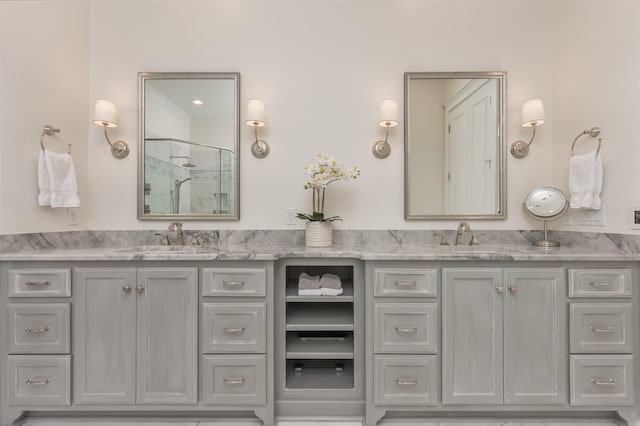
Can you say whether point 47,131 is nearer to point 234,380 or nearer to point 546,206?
point 234,380

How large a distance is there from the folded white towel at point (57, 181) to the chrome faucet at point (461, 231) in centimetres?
245

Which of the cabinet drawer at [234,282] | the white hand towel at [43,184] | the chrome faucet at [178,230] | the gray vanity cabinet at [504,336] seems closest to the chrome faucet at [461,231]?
the gray vanity cabinet at [504,336]

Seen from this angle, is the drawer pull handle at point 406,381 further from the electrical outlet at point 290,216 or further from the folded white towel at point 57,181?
the folded white towel at point 57,181

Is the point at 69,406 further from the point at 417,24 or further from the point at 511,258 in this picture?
the point at 417,24

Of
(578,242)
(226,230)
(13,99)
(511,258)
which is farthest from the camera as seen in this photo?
(226,230)

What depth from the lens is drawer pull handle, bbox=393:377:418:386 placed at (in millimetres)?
1628

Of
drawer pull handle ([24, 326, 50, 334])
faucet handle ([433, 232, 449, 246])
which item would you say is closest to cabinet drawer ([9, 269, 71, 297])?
drawer pull handle ([24, 326, 50, 334])

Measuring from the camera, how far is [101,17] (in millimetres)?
2197

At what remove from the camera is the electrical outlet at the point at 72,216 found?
6.68 ft

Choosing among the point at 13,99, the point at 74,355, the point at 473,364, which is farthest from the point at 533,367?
the point at 13,99

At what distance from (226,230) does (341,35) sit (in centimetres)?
159

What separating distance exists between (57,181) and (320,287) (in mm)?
1708

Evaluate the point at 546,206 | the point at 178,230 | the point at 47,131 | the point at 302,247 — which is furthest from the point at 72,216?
the point at 546,206

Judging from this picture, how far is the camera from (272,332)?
164 cm
